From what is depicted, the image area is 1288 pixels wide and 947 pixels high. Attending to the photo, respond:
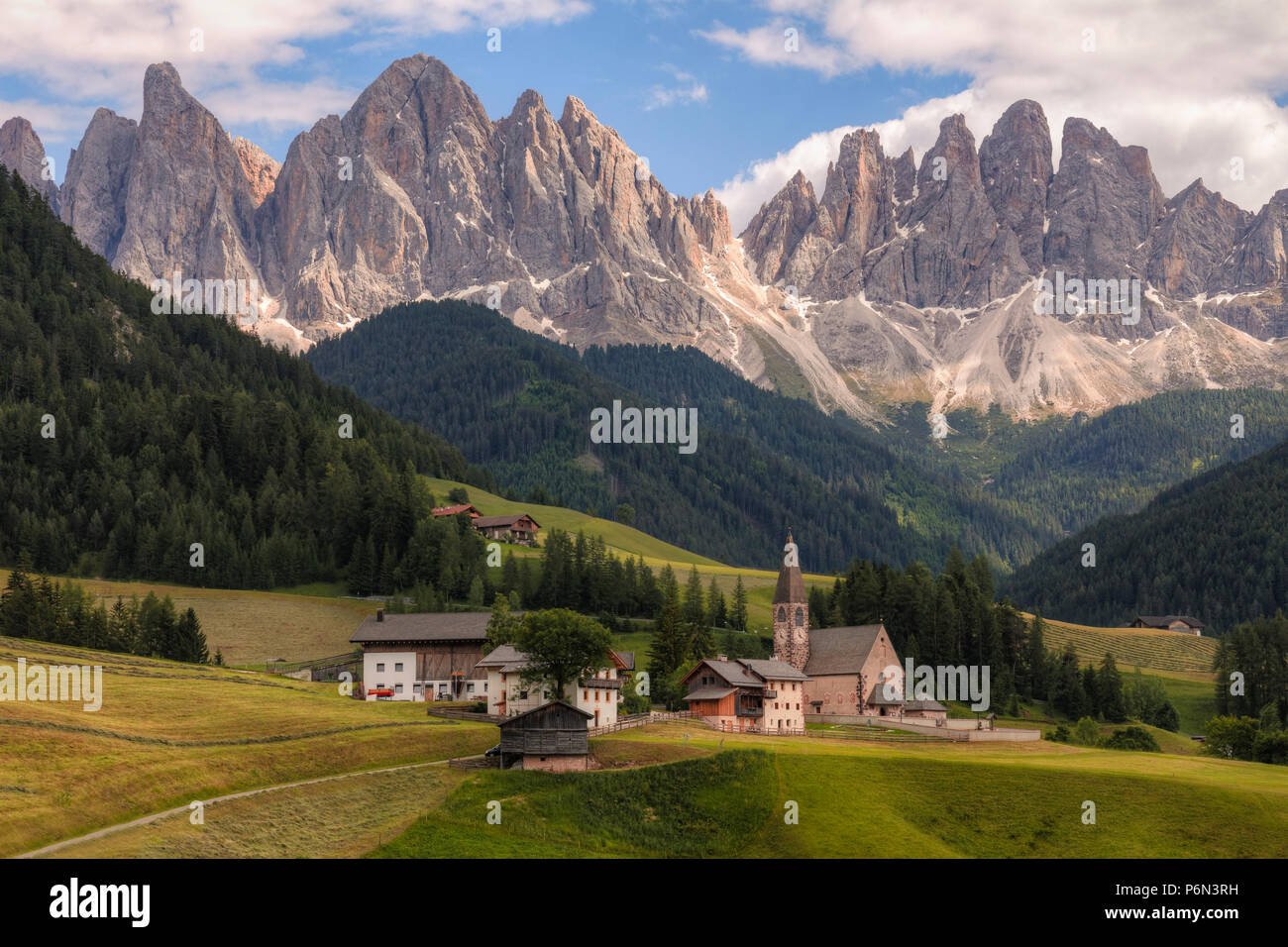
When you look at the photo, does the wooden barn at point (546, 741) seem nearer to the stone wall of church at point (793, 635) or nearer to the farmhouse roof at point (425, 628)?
the farmhouse roof at point (425, 628)

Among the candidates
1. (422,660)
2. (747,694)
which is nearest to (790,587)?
(747,694)

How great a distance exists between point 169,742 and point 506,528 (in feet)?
410

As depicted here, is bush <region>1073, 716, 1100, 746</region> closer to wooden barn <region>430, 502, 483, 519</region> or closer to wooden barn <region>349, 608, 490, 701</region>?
wooden barn <region>349, 608, 490, 701</region>

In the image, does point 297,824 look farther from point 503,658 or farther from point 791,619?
point 791,619

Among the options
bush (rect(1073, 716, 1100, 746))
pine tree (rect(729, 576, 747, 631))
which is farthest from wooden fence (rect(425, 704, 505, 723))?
pine tree (rect(729, 576, 747, 631))

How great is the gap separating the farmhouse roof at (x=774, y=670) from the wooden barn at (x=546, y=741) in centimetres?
3004

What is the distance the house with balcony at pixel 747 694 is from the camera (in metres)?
102

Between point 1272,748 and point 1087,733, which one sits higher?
point 1272,748

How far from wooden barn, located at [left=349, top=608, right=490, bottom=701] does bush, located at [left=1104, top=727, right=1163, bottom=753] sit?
188 ft

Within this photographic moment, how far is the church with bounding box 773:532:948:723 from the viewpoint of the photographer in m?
112

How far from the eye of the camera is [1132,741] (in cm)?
10988

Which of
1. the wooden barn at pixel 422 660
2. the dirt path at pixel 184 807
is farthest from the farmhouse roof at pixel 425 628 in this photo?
the dirt path at pixel 184 807

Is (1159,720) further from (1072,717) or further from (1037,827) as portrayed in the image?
(1037,827)
